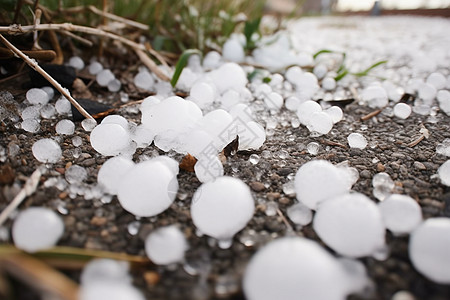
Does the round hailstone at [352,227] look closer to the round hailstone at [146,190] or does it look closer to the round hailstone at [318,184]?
the round hailstone at [318,184]

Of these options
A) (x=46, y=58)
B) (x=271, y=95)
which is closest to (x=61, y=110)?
(x=46, y=58)

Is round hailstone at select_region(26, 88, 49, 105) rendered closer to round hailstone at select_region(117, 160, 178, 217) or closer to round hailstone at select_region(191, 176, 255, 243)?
round hailstone at select_region(117, 160, 178, 217)

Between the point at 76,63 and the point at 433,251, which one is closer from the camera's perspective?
the point at 433,251

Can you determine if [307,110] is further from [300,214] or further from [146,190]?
[146,190]

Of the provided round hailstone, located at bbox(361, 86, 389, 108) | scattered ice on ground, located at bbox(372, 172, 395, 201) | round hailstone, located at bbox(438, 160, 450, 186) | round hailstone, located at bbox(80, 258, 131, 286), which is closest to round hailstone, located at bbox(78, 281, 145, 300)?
round hailstone, located at bbox(80, 258, 131, 286)

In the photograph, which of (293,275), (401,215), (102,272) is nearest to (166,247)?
(102,272)

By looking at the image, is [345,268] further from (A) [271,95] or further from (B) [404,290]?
(A) [271,95]

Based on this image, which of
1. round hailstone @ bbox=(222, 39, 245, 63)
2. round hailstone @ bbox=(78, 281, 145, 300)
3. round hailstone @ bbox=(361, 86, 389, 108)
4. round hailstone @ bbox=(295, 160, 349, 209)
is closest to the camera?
round hailstone @ bbox=(78, 281, 145, 300)
